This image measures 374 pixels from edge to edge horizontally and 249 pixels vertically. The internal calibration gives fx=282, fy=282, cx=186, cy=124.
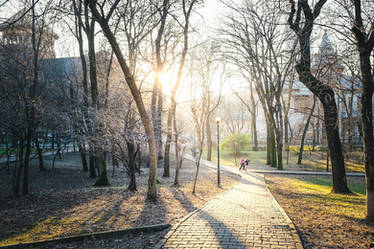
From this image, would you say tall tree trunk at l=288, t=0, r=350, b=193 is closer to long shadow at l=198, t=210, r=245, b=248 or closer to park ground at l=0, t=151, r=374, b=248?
park ground at l=0, t=151, r=374, b=248

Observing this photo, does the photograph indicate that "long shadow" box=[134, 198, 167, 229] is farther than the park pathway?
Yes

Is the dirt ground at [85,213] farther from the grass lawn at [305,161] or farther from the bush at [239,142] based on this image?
the bush at [239,142]

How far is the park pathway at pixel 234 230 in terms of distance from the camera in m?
5.29

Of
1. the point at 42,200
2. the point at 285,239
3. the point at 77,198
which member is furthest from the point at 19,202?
the point at 285,239

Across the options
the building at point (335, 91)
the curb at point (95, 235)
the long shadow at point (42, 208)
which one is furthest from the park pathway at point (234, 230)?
the building at point (335, 91)

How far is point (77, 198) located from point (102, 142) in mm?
2375

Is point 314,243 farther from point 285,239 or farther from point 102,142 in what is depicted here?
point 102,142

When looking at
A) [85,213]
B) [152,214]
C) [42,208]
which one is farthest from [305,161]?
[42,208]

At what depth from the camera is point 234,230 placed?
6.09 metres

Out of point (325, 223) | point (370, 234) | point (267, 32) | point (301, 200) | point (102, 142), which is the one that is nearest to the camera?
point (370, 234)

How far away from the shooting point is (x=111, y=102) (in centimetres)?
1345

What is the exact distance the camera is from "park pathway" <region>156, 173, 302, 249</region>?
5.29 meters

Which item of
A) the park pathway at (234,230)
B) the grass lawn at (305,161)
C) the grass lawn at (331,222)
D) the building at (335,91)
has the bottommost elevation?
the grass lawn at (305,161)

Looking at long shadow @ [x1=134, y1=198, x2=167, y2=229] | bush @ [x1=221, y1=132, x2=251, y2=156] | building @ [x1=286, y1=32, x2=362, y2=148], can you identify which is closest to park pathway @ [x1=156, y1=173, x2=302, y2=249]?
long shadow @ [x1=134, y1=198, x2=167, y2=229]
